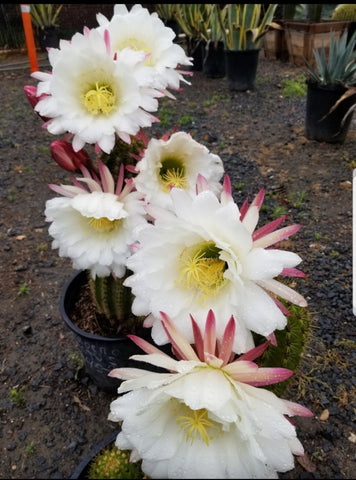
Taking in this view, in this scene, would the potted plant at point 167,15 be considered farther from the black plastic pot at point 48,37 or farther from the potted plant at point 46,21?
the black plastic pot at point 48,37

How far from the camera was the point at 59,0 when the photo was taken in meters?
0.68

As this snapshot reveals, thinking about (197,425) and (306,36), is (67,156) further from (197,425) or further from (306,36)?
(306,36)

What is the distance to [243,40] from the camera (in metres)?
4.36

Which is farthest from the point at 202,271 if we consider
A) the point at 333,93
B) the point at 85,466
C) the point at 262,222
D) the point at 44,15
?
the point at 44,15

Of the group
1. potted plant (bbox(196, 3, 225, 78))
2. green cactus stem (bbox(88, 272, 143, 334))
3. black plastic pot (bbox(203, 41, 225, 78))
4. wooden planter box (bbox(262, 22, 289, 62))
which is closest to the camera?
green cactus stem (bbox(88, 272, 143, 334))

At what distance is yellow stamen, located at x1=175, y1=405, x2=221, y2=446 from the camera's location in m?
0.63

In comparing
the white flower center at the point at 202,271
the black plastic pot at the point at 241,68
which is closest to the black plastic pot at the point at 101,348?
the white flower center at the point at 202,271

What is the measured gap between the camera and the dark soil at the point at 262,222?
1.48m

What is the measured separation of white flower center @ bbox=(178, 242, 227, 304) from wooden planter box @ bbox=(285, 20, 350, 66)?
510cm

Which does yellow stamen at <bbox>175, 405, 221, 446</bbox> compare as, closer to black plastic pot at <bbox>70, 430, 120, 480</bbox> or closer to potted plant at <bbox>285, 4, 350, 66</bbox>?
black plastic pot at <bbox>70, 430, 120, 480</bbox>

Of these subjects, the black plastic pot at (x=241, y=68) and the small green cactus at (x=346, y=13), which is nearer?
the black plastic pot at (x=241, y=68)

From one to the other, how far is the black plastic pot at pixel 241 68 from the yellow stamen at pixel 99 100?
3784 millimetres

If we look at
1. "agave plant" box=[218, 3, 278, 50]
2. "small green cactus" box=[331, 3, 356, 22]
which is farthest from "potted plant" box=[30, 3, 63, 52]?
"small green cactus" box=[331, 3, 356, 22]

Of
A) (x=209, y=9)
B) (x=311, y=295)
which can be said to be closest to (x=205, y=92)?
(x=209, y=9)
